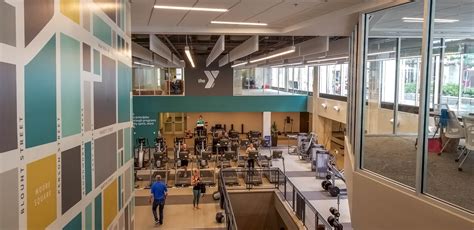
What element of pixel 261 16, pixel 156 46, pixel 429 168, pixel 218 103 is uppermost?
pixel 261 16

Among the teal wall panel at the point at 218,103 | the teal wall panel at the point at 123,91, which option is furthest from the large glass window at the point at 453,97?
the teal wall panel at the point at 218,103

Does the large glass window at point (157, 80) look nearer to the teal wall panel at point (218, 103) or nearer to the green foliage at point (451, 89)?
the teal wall panel at point (218, 103)

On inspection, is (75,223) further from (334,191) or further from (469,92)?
(334,191)

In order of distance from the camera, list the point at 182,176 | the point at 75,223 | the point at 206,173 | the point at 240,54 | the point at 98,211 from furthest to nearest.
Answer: the point at 206,173
the point at 182,176
the point at 240,54
the point at 98,211
the point at 75,223

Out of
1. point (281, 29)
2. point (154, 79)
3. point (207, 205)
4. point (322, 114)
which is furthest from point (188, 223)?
point (154, 79)

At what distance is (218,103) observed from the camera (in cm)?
2244

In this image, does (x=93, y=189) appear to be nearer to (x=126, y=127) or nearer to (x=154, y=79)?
(x=126, y=127)

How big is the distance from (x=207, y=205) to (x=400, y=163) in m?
7.87

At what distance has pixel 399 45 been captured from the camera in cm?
748

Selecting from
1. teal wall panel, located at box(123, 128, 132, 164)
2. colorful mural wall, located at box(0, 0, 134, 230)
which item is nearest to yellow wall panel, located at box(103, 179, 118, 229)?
colorful mural wall, located at box(0, 0, 134, 230)

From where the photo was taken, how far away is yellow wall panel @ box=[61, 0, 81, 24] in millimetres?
3191

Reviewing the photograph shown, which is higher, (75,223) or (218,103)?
(218,103)

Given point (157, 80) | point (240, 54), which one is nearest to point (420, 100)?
point (240, 54)

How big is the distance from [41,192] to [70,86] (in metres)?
0.93
